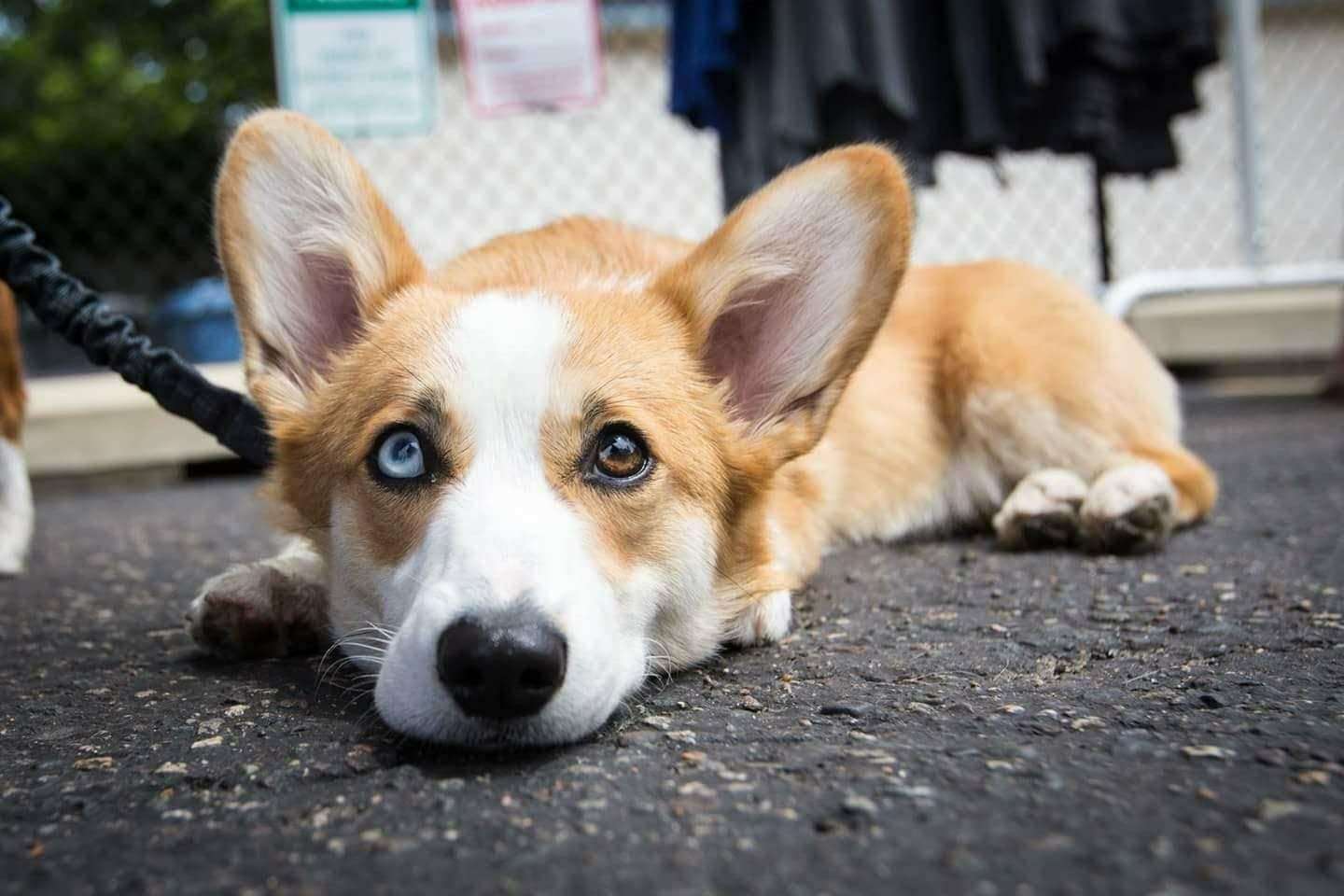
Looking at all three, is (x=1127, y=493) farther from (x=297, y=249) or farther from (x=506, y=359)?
(x=297, y=249)

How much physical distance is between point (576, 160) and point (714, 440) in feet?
18.9

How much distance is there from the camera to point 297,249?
1.90 metres

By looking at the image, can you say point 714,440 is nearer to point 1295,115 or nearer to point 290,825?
point 290,825

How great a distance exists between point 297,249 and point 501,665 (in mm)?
953

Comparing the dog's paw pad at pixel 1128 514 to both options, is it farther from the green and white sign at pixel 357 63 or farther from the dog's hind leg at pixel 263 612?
the green and white sign at pixel 357 63

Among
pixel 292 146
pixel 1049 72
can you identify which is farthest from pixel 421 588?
pixel 1049 72

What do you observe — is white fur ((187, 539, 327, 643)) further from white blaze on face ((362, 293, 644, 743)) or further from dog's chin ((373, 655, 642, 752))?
dog's chin ((373, 655, 642, 752))

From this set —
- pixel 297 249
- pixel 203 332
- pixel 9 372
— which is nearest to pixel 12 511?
pixel 9 372

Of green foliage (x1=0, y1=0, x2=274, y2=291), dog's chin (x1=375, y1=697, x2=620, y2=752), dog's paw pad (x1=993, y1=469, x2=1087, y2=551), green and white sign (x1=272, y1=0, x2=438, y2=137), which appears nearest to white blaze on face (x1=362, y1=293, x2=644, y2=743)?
dog's chin (x1=375, y1=697, x2=620, y2=752)

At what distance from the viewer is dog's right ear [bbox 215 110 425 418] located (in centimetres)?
181

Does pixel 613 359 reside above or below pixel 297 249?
below

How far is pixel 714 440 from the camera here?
1.79 meters

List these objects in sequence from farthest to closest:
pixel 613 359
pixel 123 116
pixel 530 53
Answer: pixel 123 116
pixel 530 53
pixel 613 359

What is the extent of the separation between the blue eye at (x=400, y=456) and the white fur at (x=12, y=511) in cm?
168
